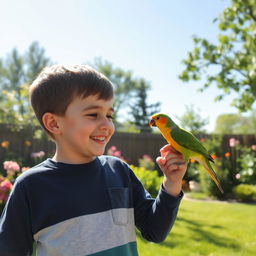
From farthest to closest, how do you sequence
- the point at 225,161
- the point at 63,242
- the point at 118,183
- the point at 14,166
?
the point at 225,161 < the point at 14,166 < the point at 118,183 < the point at 63,242

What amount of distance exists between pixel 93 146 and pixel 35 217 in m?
0.40

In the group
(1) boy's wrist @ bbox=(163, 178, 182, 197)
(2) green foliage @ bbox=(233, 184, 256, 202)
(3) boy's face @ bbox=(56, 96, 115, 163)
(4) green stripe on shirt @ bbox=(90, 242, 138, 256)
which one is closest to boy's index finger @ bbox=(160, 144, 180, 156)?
(1) boy's wrist @ bbox=(163, 178, 182, 197)

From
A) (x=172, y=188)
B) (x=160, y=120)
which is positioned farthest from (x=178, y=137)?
(x=172, y=188)

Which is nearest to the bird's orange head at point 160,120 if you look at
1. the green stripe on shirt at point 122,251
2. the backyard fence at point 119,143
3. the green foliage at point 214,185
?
the green stripe on shirt at point 122,251

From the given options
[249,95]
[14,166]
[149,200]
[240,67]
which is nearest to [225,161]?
[249,95]

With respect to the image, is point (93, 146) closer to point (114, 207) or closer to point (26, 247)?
point (114, 207)

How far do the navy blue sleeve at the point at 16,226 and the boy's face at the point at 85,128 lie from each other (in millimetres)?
279

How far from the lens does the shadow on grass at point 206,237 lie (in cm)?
464

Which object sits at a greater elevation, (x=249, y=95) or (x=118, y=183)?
(x=249, y=95)

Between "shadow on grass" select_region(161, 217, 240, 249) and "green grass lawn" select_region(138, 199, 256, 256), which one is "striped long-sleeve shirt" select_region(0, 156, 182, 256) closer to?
"green grass lawn" select_region(138, 199, 256, 256)

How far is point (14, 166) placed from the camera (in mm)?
4598

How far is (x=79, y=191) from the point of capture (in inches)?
52.4

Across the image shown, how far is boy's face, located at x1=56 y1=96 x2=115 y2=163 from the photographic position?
4.47ft

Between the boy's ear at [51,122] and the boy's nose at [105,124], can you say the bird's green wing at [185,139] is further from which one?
the boy's ear at [51,122]
